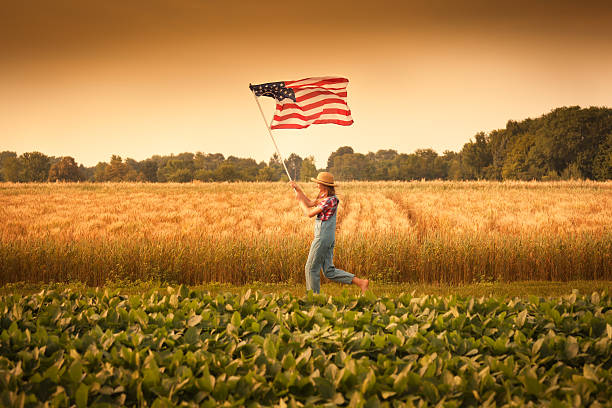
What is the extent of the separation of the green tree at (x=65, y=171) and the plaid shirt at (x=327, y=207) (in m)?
36.2

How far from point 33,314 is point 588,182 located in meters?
38.2

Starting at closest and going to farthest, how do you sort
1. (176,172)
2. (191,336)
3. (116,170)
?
(191,336) → (116,170) → (176,172)

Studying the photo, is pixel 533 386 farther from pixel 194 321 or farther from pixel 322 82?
pixel 322 82

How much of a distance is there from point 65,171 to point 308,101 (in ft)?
119

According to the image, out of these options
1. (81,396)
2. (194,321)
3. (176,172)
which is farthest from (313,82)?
(176,172)

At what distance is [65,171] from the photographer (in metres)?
39.6

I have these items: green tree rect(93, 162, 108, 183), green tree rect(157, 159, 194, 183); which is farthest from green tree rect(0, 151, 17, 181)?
green tree rect(157, 159, 194, 183)

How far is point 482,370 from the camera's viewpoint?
3855 mm

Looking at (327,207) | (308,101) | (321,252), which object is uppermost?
(308,101)

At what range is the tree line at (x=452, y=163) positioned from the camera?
129 feet

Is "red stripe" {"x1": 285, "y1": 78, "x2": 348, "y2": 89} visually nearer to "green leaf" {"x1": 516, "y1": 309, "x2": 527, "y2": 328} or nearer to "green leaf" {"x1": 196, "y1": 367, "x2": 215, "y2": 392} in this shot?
"green leaf" {"x1": 516, "y1": 309, "x2": 527, "y2": 328}

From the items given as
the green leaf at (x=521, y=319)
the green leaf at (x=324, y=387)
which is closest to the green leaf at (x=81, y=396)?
the green leaf at (x=324, y=387)

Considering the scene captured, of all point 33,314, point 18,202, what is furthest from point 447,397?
point 18,202

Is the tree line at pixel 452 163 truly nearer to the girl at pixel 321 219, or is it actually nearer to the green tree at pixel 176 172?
the green tree at pixel 176 172
